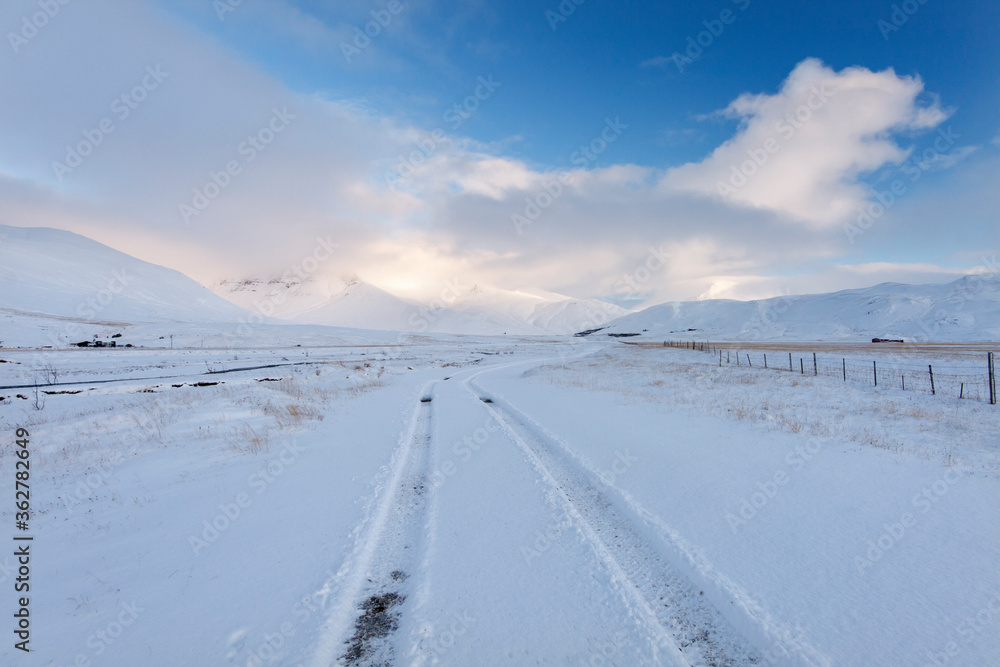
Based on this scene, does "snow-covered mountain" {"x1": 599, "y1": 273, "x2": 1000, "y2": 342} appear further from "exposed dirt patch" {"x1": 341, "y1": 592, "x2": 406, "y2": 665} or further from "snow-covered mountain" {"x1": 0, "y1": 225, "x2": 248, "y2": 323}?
"snow-covered mountain" {"x1": 0, "y1": 225, "x2": 248, "y2": 323}

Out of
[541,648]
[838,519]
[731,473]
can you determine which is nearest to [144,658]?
[541,648]

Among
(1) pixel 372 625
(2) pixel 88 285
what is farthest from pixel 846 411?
(2) pixel 88 285

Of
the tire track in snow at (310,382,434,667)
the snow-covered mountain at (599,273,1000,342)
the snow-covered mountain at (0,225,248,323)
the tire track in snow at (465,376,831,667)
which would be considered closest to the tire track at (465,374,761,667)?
the tire track in snow at (465,376,831,667)

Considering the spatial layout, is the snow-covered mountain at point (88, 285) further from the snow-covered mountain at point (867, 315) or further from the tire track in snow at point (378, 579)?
the snow-covered mountain at point (867, 315)

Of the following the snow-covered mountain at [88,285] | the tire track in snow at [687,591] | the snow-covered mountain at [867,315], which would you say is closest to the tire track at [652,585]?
the tire track in snow at [687,591]

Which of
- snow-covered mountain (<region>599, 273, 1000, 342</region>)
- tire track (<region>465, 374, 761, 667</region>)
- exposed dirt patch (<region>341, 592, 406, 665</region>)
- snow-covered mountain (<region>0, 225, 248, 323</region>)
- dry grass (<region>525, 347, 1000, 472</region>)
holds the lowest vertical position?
dry grass (<region>525, 347, 1000, 472</region>)

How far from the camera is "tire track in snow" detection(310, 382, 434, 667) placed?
10.5ft

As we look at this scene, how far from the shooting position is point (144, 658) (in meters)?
3.09

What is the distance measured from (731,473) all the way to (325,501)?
684cm

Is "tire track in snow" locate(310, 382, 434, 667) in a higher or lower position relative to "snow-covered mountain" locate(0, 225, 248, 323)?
lower

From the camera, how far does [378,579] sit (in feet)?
13.7

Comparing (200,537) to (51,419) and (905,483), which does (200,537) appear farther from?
(51,419)

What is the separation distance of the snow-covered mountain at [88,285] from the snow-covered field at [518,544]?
105 m

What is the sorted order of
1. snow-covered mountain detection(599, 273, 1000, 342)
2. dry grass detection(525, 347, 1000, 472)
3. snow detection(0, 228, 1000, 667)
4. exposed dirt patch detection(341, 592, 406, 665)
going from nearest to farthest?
exposed dirt patch detection(341, 592, 406, 665), snow detection(0, 228, 1000, 667), dry grass detection(525, 347, 1000, 472), snow-covered mountain detection(599, 273, 1000, 342)
